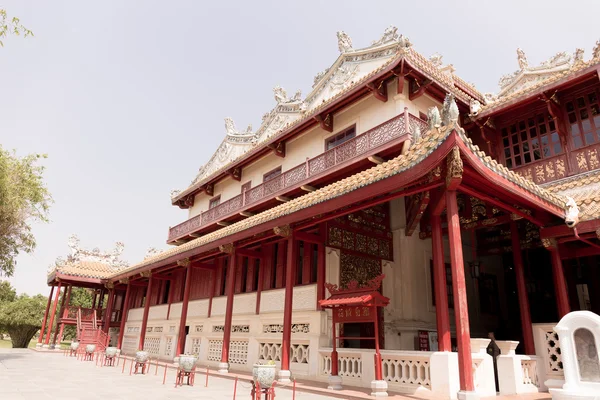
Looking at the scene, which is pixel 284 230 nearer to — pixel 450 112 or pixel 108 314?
pixel 450 112

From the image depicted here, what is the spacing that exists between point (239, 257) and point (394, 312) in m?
5.89

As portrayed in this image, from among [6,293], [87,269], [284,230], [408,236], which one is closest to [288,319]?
[284,230]

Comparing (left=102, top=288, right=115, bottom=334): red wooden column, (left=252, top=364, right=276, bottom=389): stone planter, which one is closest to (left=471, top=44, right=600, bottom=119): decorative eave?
(left=252, top=364, right=276, bottom=389): stone planter

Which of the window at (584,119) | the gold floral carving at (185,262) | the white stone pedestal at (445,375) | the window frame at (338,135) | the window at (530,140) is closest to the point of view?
the white stone pedestal at (445,375)

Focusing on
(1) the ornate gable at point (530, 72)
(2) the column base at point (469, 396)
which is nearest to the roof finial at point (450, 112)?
(2) the column base at point (469, 396)

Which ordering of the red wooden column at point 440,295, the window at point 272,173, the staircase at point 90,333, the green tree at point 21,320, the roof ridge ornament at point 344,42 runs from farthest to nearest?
the green tree at point 21,320 < the staircase at point 90,333 < the window at point 272,173 < the roof ridge ornament at point 344,42 < the red wooden column at point 440,295

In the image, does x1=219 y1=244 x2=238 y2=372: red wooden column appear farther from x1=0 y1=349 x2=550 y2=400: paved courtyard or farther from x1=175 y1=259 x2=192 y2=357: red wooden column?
x1=175 y1=259 x2=192 y2=357: red wooden column

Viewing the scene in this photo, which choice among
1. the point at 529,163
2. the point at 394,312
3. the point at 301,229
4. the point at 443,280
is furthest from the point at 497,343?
the point at 529,163

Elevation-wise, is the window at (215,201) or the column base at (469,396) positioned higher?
the window at (215,201)

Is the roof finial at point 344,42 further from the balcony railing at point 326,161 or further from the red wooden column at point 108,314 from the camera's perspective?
the red wooden column at point 108,314

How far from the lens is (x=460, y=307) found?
6242mm

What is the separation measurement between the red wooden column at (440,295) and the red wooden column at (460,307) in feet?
1.88

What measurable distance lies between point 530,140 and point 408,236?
449 cm

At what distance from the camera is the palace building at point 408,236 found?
705 cm
